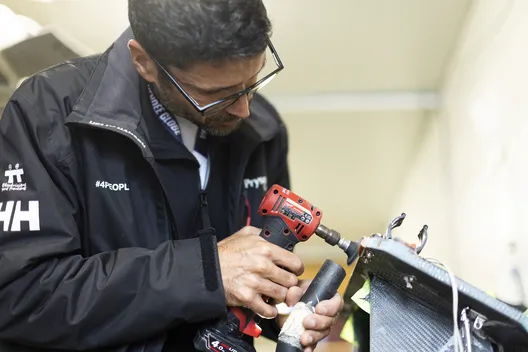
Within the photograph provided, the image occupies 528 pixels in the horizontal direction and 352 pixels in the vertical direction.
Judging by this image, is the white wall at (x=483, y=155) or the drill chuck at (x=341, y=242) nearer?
the drill chuck at (x=341, y=242)

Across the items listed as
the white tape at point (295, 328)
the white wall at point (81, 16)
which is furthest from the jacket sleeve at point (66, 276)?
the white wall at point (81, 16)

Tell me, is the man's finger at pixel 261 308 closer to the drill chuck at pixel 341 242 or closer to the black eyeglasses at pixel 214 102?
the drill chuck at pixel 341 242

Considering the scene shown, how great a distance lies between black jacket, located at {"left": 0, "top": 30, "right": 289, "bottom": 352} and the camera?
0.87 meters

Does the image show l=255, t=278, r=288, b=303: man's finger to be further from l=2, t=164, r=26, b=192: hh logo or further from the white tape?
l=2, t=164, r=26, b=192: hh logo

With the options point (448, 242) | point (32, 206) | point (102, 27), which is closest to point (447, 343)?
point (32, 206)

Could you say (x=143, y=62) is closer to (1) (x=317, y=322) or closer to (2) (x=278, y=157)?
(2) (x=278, y=157)

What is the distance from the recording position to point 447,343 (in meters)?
0.74

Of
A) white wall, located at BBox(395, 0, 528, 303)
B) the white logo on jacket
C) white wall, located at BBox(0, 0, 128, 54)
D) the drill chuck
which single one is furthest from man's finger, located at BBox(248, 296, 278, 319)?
white wall, located at BBox(0, 0, 128, 54)

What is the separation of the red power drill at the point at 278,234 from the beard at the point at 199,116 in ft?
0.58

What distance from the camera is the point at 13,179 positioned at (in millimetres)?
912

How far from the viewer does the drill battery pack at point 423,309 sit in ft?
2.20

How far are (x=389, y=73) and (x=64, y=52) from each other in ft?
3.34

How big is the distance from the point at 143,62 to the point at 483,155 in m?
0.95

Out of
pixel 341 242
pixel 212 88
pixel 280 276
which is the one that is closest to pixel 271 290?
pixel 280 276
